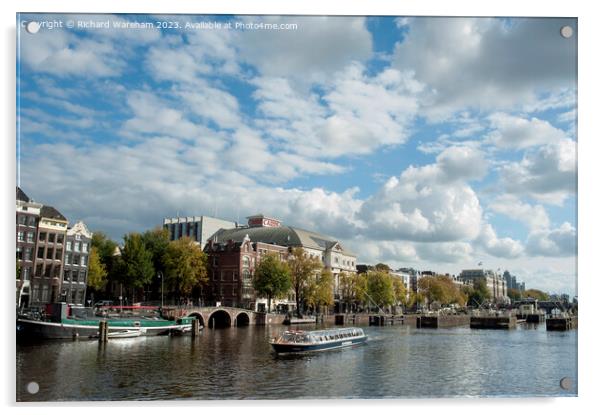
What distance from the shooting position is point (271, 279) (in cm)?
8175

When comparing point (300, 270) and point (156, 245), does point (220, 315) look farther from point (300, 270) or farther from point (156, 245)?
point (300, 270)

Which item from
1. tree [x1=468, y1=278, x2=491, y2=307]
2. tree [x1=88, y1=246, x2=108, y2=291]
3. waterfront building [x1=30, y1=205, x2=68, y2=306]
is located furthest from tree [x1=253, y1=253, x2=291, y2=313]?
tree [x1=468, y1=278, x2=491, y2=307]

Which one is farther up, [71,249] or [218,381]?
[71,249]

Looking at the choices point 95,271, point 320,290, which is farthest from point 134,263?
point 320,290

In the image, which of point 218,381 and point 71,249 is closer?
point 218,381

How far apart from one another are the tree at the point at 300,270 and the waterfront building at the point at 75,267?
1458 inches

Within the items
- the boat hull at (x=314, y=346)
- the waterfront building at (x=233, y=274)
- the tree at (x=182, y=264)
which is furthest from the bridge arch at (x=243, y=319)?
the boat hull at (x=314, y=346)

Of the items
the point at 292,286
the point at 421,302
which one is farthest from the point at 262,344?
the point at 421,302

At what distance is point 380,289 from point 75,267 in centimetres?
5965

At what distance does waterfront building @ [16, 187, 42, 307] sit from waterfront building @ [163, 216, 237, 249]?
55.5m

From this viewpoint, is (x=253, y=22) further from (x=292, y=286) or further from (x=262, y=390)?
(x=292, y=286)

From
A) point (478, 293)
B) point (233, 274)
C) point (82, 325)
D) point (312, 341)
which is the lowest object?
point (478, 293)

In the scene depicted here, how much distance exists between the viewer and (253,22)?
20.0 metres

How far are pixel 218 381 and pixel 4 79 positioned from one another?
49.1ft
